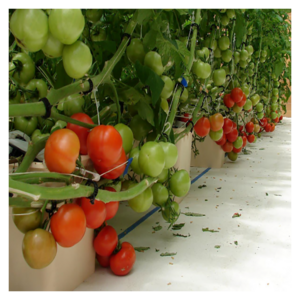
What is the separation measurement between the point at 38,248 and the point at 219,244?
29.1 inches

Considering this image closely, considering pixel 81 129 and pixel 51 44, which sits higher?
pixel 51 44

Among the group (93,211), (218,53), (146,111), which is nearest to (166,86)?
(146,111)

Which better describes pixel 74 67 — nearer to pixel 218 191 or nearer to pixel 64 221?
pixel 64 221

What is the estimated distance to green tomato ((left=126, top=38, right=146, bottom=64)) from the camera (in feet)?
3.02

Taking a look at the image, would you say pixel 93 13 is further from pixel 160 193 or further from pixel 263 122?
pixel 263 122

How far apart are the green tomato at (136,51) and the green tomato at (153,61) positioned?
2cm

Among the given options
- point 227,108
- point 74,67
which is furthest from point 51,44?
point 227,108

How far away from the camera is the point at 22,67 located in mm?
804

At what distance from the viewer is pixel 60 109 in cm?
93

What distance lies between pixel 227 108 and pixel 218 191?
0.56 metres

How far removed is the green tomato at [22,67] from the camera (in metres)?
0.79
